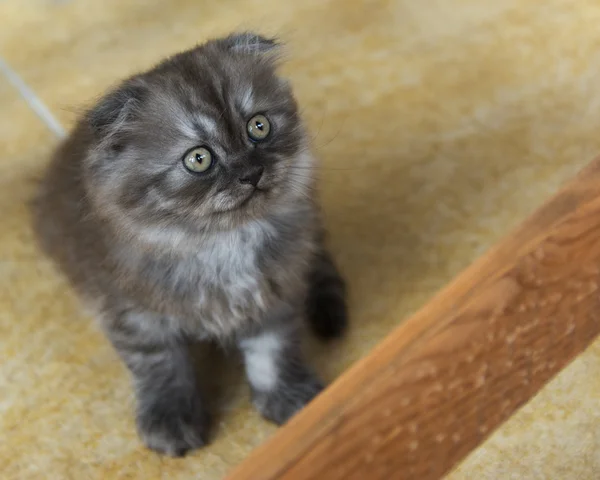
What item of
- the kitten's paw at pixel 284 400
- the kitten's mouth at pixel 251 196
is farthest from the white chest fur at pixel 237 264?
the kitten's paw at pixel 284 400

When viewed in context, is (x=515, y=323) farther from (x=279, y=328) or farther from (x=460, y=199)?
(x=460, y=199)

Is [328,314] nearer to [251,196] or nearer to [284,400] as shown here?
[284,400]

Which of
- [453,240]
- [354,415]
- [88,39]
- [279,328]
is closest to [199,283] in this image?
[279,328]

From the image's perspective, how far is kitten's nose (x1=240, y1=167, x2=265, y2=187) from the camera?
111 cm

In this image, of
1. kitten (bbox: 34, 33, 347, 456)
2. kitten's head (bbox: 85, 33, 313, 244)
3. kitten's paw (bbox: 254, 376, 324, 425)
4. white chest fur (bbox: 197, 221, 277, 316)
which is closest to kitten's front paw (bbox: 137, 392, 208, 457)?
kitten (bbox: 34, 33, 347, 456)

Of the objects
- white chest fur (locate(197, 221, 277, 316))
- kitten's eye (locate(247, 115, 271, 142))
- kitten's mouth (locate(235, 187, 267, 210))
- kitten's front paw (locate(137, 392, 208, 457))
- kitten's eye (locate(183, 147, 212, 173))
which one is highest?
kitten's eye (locate(183, 147, 212, 173))

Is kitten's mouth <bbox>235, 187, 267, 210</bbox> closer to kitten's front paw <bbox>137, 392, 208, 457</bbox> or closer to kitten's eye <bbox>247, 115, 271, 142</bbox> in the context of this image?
kitten's eye <bbox>247, 115, 271, 142</bbox>

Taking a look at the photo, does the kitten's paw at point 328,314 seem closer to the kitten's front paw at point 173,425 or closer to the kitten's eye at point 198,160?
the kitten's front paw at point 173,425

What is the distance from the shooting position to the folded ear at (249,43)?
1.25 meters

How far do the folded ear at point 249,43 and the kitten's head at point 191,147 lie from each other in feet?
0.11

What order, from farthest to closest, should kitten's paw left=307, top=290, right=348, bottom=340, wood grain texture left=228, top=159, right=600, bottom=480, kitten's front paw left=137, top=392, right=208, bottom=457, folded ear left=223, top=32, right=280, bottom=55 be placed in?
1. kitten's paw left=307, top=290, right=348, bottom=340
2. kitten's front paw left=137, top=392, right=208, bottom=457
3. folded ear left=223, top=32, right=280, bottom=55
4. wood grain texture left=228, top=159, right=600, bottom=480

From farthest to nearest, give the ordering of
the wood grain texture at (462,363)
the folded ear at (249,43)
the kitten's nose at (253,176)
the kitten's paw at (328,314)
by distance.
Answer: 1. the kitten's paw at (328,314)
2. the folded ear at (249,43)
3. the kitten's nose at (253,176)
4. the wood grain texture at (462,363)

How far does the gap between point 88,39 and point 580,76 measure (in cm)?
153

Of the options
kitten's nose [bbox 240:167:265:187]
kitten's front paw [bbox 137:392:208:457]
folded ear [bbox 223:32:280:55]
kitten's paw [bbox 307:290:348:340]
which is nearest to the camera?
kitten's nose [bbox 240:167:265:187]
